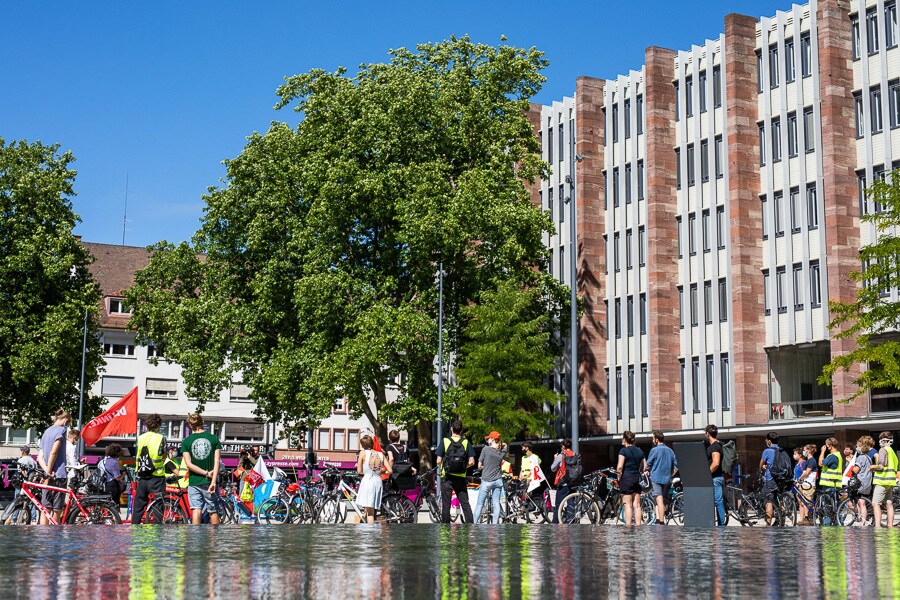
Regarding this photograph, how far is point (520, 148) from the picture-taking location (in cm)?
4347

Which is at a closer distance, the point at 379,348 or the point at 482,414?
the point at 379,348

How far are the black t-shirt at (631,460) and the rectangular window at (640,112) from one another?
34.2 metres

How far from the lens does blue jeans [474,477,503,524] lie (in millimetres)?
22438

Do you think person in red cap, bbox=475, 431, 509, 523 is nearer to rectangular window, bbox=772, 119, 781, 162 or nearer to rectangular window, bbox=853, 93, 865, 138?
rectangular window, bbox=853, 93, 865, 138

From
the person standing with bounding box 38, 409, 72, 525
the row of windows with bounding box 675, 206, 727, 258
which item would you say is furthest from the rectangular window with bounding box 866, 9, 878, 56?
the person standing with bounding box 38, 409, 72, 525

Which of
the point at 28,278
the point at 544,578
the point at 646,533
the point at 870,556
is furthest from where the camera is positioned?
the point at 28,278

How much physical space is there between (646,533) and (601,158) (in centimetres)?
4559

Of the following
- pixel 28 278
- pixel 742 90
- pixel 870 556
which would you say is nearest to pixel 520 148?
pixel 742 90

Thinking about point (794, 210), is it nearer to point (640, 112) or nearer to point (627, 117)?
point (640, 112)

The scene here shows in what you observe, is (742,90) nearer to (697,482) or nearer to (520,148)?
(520,148)

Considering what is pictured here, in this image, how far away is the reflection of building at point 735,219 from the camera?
44812mm

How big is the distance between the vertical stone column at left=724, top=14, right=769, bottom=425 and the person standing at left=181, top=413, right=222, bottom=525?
3320cm

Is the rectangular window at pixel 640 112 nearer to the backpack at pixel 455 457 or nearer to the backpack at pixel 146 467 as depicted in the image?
the backpack at pixel 455 457

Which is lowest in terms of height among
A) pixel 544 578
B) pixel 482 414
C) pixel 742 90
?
pixel 544 578
